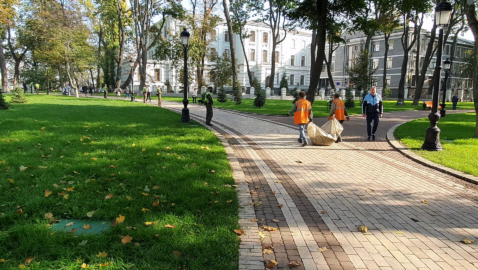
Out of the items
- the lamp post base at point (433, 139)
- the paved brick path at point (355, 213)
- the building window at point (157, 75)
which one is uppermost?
the building window at point (157, 75)

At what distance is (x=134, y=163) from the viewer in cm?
663

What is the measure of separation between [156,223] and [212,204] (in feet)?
3.25

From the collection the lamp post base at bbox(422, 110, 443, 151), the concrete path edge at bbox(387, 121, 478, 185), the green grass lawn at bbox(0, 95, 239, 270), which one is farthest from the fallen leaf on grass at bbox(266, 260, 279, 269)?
the lamp post base at bbox(422, 110, 443, 151)

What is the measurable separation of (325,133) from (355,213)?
582 cm

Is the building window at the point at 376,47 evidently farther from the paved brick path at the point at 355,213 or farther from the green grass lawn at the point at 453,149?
the paved brick path at the point at 355,213

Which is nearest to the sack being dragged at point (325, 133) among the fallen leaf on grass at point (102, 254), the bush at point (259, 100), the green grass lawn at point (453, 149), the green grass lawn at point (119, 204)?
the green grass lawn at point (453, 149)

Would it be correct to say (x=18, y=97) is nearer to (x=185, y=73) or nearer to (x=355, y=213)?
(x=185, y=73)

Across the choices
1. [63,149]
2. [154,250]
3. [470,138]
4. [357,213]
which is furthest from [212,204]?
[470,138]

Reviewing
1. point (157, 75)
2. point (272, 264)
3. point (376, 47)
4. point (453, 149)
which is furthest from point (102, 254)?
point (376, 47)

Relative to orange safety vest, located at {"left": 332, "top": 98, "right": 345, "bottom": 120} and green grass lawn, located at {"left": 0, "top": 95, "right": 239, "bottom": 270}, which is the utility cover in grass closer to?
green grass lawn, located at {"left": 0, "top": 95, "right": 239, "bottom": 270}

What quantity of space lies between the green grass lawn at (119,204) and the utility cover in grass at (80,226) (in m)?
0.04

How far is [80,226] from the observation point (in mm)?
3842

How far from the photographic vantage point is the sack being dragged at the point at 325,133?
10.2 meters

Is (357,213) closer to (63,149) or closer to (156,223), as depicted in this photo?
(156,223)
